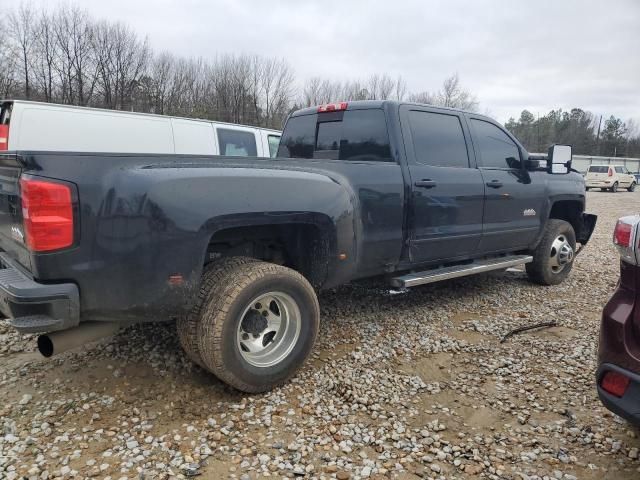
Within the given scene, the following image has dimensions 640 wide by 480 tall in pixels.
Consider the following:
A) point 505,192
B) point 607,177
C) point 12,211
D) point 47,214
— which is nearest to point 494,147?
point 505,192

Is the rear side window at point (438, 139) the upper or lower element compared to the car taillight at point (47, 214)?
upper

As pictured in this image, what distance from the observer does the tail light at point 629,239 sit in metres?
2.13

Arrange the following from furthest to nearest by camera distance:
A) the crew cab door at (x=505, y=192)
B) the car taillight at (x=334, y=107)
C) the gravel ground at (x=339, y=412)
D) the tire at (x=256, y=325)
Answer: the crew cab door at (x=505, y=192) → the car taillight at (x=334, y=107) → the tire at (x=256, y=325) → the gravel ground at (x=339, y=412)

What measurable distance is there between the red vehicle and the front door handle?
167 centimetres

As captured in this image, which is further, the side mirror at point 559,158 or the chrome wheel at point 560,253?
the chrome wheel at point 560,253

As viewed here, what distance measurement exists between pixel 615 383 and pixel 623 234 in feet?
2.32

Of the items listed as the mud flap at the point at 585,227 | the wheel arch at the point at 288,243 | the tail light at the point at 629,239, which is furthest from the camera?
the mud flap at the point at 585,227

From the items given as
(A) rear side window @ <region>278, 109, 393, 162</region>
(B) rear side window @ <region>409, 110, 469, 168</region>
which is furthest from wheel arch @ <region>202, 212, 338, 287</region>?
(B) rear side window @ <region>409, 110, 469, 168</region>

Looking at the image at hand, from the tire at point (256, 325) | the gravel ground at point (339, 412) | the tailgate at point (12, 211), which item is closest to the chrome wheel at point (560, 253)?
the gravel ground at point (339, 412)

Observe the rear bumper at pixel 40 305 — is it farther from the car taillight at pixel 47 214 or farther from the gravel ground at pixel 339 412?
the gravel ground at pixel 339 412

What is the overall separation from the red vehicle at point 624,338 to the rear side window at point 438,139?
76.9 inches

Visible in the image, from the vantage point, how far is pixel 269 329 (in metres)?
3.00

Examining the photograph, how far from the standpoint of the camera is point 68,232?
220cm

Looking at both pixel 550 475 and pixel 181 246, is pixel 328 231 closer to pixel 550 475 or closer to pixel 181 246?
pixel 181 246
